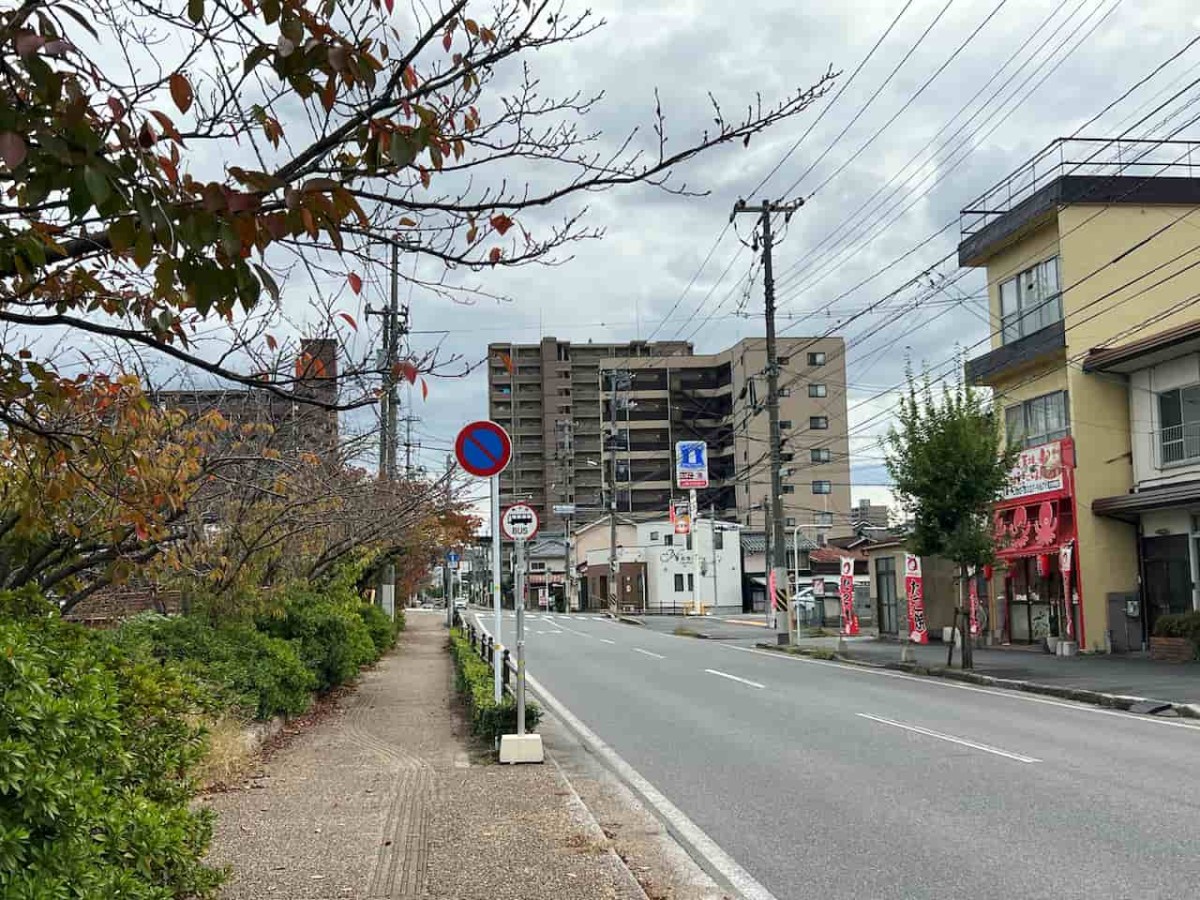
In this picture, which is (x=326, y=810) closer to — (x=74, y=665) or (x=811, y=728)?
(x=74, y=665)

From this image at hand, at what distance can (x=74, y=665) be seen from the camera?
15.4ft

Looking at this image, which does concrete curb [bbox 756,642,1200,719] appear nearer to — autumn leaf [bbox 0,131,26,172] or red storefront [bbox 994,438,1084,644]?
red storefront [bbox 994,438,1084,644]

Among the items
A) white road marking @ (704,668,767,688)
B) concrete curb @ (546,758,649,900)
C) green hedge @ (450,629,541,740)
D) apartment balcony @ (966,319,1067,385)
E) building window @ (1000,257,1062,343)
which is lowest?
white road marking @ (704,668,767,688)

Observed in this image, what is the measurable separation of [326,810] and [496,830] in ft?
4.82

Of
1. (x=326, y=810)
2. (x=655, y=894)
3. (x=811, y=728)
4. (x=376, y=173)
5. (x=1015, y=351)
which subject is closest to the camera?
(x=376, y=173)

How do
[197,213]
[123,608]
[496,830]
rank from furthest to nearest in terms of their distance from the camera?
[123,608] → [496,830] → [197,213]

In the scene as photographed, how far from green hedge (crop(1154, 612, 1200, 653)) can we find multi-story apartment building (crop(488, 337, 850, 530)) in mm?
41864

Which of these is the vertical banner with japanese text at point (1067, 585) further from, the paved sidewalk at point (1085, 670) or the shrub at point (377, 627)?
the shrub at point (377, 627)

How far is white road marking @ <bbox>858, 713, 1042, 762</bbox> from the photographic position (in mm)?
11148

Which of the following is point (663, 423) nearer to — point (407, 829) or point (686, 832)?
point (686, 832)

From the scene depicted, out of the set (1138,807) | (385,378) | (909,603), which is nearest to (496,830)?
(385,378)

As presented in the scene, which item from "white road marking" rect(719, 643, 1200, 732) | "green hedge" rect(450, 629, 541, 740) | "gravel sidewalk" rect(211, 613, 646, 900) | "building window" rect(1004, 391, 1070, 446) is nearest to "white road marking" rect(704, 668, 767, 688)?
"white road marking" rect(719, 643, 1200, 732)

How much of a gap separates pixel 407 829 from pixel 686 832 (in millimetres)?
2038

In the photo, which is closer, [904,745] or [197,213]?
[197,213]
